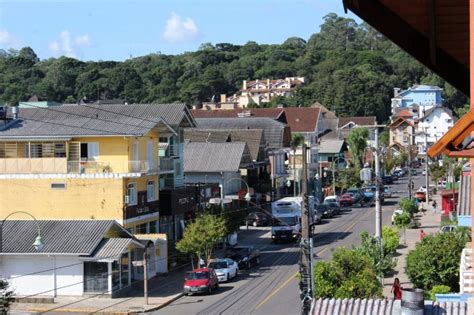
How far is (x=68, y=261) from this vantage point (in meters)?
34.7

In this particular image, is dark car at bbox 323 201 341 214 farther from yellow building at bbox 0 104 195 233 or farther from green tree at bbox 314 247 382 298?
green tree at bbox 314 247 382 298

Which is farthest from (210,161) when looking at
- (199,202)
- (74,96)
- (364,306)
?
(74,96)

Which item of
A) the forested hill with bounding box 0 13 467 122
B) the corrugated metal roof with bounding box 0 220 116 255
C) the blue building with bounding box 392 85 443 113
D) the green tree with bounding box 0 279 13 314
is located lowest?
the green tree with bounding box 0 279 13 314

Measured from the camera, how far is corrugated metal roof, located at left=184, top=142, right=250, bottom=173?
59.0 metres

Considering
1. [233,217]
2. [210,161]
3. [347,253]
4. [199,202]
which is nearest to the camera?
[347,253]

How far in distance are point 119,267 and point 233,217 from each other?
32.9ft

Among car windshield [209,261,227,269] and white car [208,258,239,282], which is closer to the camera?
white car [208,258,239,282]

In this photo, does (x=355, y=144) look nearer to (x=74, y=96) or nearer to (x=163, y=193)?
(x=163, y=193)

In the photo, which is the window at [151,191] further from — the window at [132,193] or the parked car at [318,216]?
the parked car at [318,216]

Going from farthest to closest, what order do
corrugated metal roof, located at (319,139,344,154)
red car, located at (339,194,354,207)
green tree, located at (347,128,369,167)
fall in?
1. corrugated metal roof, located at (319,139,344,154)
2. green tree, located at (347,128,369,167)
3. red car, located at (339,194,354,207)

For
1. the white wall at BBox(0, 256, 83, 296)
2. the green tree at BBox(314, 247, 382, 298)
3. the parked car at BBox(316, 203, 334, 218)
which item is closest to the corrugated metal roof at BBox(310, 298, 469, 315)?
the green tree at BBox(314, 247, 382, 298)

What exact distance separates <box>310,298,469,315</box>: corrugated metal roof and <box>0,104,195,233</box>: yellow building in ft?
89.3

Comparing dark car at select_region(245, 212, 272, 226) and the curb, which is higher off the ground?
dark car at select_region(245, 212, 272, 226)

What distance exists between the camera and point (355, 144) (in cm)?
9056
